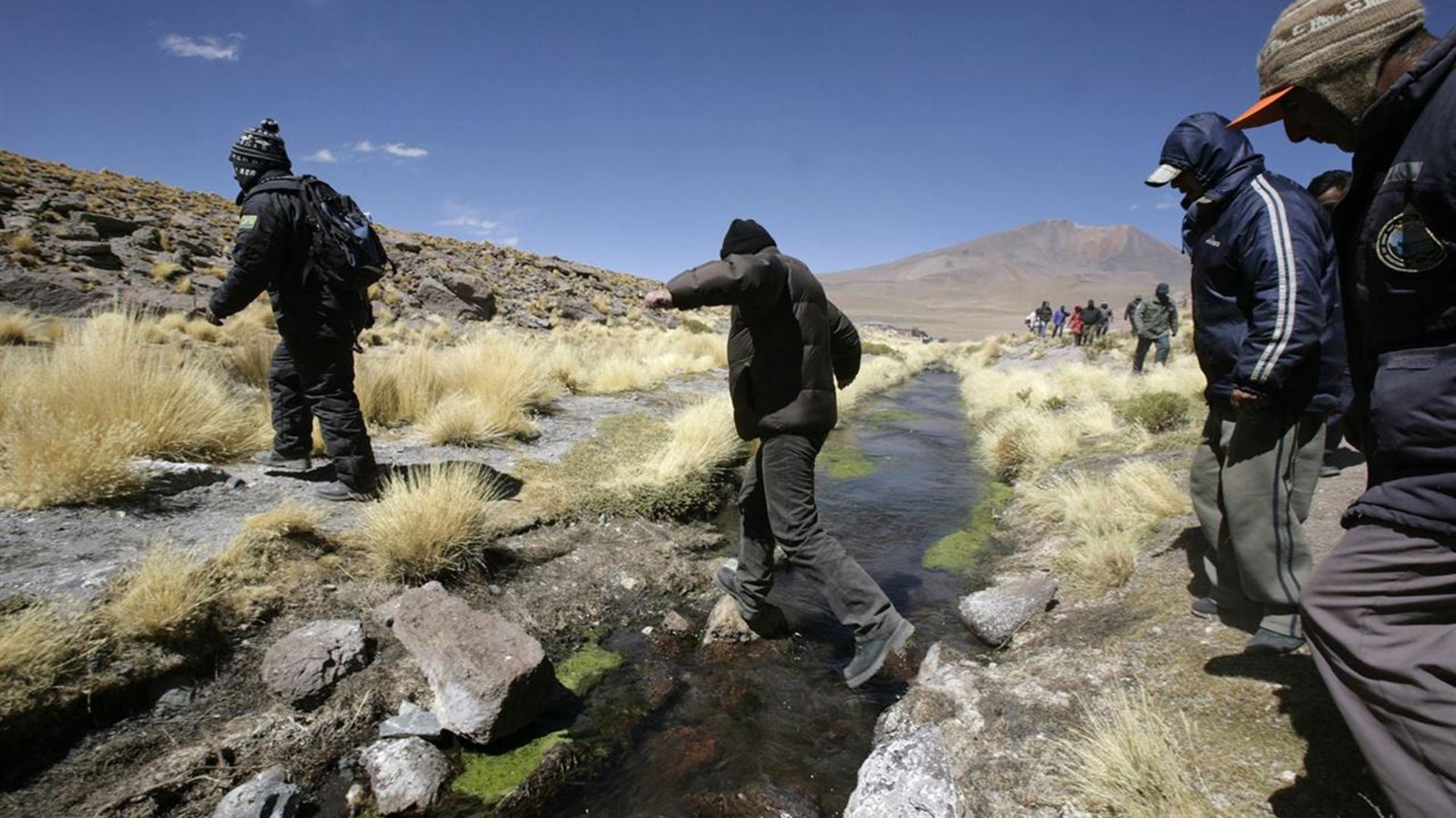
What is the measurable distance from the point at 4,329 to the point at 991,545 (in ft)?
39.4

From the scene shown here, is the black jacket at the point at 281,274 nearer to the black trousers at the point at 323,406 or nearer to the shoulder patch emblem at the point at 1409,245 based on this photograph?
the black trousers at the point at 323,406

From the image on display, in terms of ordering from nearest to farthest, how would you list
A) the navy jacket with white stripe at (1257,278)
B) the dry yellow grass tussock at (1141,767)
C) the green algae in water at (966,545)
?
the dry yellow grass tussock at (1141,767)
the navy jacket with white stripe at (1257,278)
the green algae in water at (966,545)

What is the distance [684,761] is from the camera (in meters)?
3.03

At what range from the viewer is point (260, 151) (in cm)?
431

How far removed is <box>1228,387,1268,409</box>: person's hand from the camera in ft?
8.54

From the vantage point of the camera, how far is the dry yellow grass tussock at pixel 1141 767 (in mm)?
2033

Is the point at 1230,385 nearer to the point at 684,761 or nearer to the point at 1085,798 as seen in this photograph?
the point at 1085,798

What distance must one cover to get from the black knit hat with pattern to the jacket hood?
513 centimetres

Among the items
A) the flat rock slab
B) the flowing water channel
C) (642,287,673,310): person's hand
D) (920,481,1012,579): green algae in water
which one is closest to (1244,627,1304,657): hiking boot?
the flat rock slab

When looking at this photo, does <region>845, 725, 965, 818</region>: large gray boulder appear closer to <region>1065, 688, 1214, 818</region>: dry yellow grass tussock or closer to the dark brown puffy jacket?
<region>1065, 688, 1214, 818</region>: dry yellow grass tussock

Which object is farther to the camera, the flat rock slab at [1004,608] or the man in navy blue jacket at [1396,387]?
the flat rock slab at [1004,608]

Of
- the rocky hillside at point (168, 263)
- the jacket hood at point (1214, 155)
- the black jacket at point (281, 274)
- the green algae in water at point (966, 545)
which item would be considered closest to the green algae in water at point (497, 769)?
the black jacket at point (281, 274)

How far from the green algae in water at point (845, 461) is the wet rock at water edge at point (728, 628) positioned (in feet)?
15.3

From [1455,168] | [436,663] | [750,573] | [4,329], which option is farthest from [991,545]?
[4,329]
